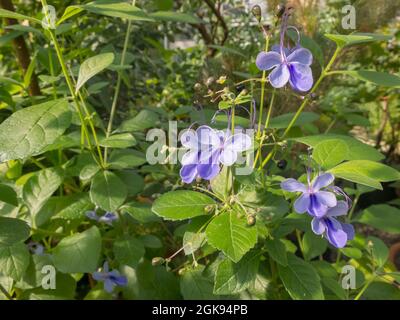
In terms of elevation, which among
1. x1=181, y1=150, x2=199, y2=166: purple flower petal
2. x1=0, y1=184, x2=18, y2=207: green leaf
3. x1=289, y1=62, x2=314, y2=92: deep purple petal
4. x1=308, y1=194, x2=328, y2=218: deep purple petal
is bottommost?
x1=0, y1=184, x2=18, y2=207: green leaf

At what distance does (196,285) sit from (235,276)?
201 millimetres

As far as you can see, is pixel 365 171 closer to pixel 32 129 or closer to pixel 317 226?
pixel 317 226

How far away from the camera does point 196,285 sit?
1053 mm

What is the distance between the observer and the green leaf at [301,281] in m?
0.92

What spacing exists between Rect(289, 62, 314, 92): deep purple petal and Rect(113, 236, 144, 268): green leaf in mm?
542

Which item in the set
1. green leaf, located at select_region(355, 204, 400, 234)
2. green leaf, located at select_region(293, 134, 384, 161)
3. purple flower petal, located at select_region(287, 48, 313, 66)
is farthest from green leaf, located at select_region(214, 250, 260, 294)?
green leaf, located at select_region(355, 204, 400, 234)

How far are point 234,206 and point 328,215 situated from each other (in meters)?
0.17

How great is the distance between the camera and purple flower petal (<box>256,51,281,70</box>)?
0.84m

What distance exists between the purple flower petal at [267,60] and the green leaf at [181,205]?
0.87 ft

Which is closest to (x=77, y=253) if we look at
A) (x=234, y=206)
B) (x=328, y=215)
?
(x=234, y=206)

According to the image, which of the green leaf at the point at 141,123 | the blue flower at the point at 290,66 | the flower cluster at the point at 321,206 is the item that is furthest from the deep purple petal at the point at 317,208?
the green leaf at the point at 141,123

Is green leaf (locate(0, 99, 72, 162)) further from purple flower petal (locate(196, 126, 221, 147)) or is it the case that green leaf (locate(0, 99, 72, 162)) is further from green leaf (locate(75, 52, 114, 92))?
purple flower petal (locate(196, 126, 221, 147))

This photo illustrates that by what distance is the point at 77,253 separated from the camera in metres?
1.06
